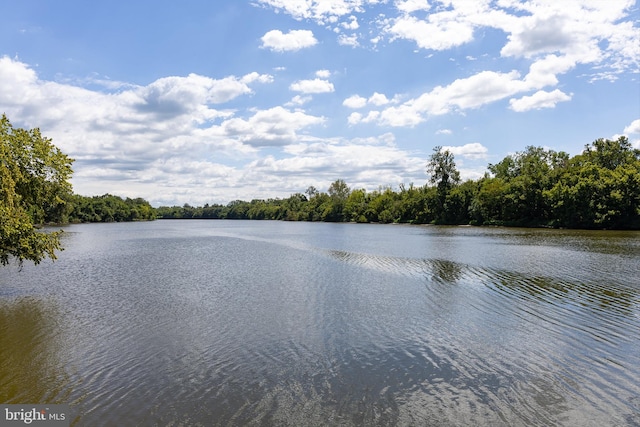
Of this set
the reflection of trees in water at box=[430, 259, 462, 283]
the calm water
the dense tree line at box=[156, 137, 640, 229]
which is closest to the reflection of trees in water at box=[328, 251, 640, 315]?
the reflection of trees in water at box=[430, 259, 462, 283]

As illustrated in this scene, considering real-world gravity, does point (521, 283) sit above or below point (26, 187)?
below

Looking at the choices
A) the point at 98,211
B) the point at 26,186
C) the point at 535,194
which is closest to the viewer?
the point at 26,186

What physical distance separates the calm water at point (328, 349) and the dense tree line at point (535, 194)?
53.7 m

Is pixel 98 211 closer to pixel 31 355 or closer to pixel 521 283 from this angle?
pixel 31 355

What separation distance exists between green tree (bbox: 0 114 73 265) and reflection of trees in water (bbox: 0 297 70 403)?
7.23 ft

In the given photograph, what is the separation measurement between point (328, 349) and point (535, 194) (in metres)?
81.9

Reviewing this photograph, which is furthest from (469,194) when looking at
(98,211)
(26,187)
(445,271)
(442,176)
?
(98,211)

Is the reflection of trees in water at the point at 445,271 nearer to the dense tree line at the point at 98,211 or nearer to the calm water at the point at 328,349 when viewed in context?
the calm water at the point at 328,349

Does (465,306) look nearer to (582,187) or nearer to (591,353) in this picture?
(591,353)

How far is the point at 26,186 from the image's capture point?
17.0 m

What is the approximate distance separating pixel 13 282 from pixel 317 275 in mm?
15489

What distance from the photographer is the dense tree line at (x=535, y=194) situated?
6650 cm

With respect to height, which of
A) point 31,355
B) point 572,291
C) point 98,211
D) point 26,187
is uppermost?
point 26,187

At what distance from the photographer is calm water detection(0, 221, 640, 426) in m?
7.77
